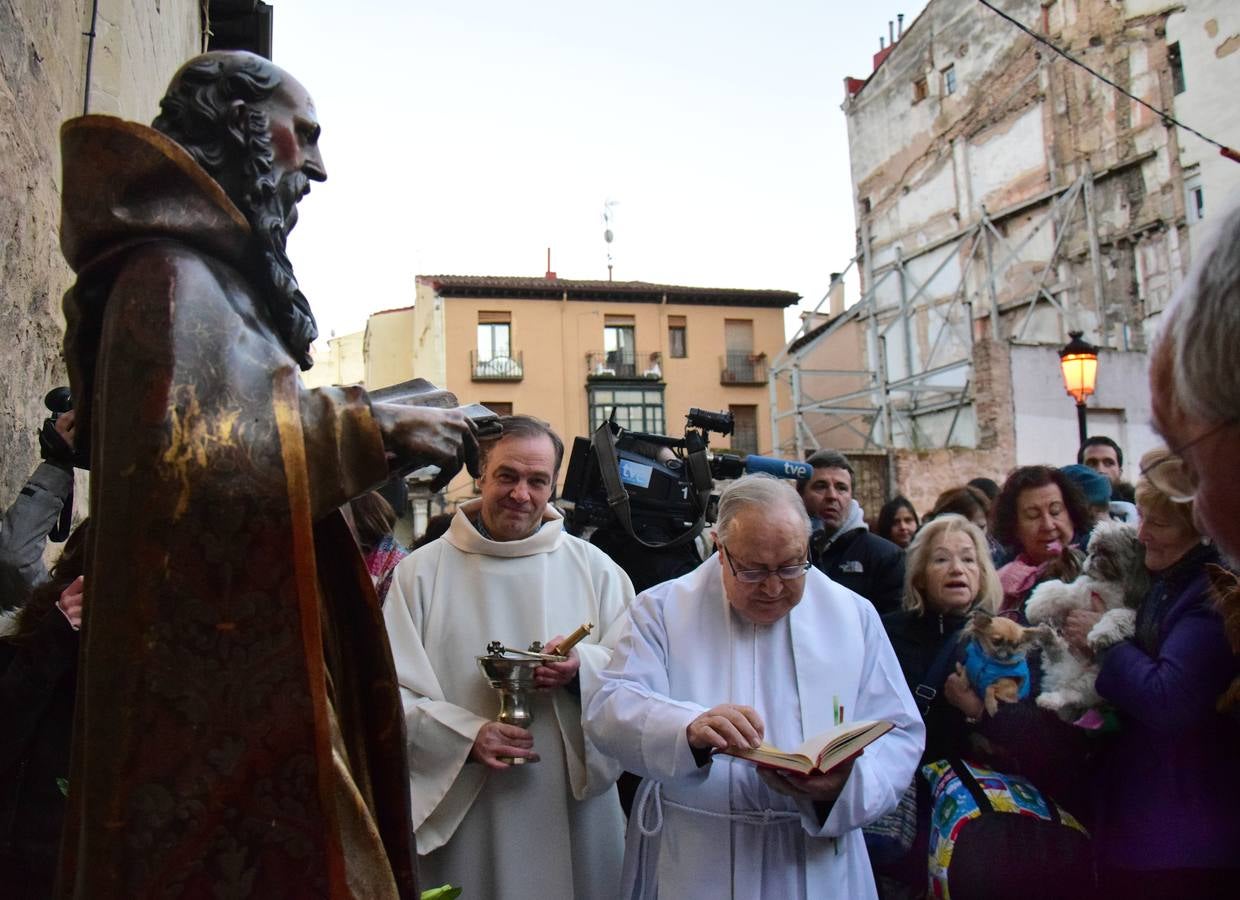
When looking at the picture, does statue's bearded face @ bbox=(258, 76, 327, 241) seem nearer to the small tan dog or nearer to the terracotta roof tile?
the small tan dog

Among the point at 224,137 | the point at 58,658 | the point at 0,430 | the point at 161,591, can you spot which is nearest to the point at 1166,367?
the point at 161,591

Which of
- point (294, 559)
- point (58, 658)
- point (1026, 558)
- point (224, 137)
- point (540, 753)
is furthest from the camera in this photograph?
point (1026, 558)

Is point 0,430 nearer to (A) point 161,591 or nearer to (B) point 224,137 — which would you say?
(B) point 224,137

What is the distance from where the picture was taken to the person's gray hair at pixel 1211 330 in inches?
42.8

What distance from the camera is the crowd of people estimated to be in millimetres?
1250

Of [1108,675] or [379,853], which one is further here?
[1108,675]

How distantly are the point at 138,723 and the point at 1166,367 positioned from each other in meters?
1.36

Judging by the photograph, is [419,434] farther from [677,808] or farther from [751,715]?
[677,808]

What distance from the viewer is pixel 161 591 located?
125 cm

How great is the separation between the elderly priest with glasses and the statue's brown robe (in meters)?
1.40

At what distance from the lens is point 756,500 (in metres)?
2.89

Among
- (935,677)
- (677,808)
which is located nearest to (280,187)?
(677,808)

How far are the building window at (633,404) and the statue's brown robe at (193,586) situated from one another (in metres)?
32.5

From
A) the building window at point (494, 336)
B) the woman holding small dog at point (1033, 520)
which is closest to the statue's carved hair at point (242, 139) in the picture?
the woman holding small dog at point (1033, 520)
